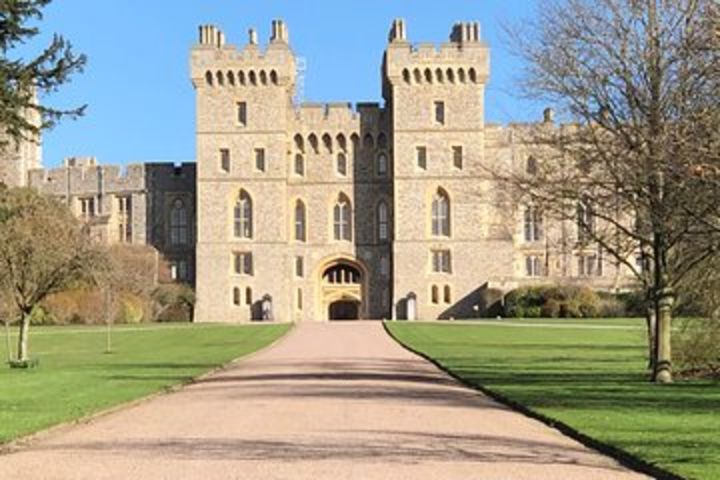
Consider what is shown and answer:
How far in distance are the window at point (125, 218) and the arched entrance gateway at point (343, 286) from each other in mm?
13973

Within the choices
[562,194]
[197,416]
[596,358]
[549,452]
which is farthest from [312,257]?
[549,452]

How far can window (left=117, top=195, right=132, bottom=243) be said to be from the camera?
257 ft

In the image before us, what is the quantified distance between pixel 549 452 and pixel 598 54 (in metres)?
11.6

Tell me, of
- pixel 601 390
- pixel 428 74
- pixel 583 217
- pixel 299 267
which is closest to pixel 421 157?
pixel 428 74

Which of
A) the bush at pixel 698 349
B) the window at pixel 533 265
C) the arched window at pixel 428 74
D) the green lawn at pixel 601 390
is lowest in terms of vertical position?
the green lawn at pixel 601 390

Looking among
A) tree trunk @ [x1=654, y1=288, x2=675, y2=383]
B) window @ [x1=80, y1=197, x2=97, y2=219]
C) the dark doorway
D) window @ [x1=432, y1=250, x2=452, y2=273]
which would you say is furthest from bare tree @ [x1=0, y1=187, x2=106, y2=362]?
window @ [x1=80, y1=197, x2=97, y2=219]

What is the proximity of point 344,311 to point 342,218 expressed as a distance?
19.5 feet

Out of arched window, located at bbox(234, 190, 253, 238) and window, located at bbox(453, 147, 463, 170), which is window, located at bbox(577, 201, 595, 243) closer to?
window, located at bbox(453, 147, 463, 170)

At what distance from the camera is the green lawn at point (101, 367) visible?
1789cm

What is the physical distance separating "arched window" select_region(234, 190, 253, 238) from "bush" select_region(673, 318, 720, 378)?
156 ft

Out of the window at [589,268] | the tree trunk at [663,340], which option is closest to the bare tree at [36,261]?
the tree trunk at [663,340]

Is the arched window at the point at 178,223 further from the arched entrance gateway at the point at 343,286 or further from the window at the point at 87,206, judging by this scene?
the arched entrance gateway at the point at 343,286

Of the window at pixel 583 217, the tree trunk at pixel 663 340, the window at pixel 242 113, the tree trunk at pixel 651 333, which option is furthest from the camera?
the window at pixel 242 113

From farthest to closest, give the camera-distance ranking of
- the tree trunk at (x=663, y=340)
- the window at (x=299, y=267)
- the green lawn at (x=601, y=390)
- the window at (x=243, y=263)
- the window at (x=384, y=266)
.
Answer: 1. the window at (x=299, y=267)
2. the window at (x=384, y=266)
3. the window at (x=243, y=263)
4. the tree trunk at (x=663, y=340)
5. the green lawn at (x=601, y=390)
